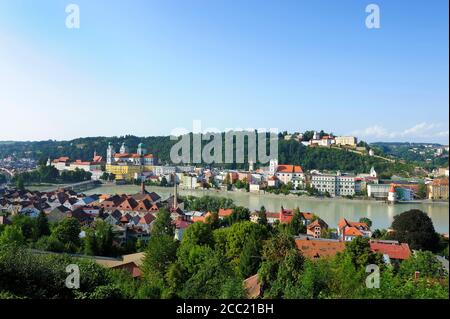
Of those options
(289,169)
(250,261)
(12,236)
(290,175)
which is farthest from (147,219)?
(289,169)

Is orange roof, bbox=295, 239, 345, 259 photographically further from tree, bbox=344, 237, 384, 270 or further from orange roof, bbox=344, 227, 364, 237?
orange roof, bbox=344, 227, 364, 237

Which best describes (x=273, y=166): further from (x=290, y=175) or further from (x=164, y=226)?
(x=164, y=226)

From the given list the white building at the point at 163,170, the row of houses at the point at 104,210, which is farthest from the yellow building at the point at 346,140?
the row of houses at the point at 104,210

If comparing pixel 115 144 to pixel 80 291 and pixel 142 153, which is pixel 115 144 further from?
pixel 80 291

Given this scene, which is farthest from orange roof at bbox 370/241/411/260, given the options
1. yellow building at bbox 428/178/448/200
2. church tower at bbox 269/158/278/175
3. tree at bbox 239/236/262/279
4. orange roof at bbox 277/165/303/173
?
church tower at bbox 269/158/278/175

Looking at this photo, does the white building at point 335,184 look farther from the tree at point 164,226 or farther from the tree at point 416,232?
the tree at point 164,226

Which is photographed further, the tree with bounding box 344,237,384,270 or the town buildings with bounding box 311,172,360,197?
the town buildings with bounding box 311,172,360,197
